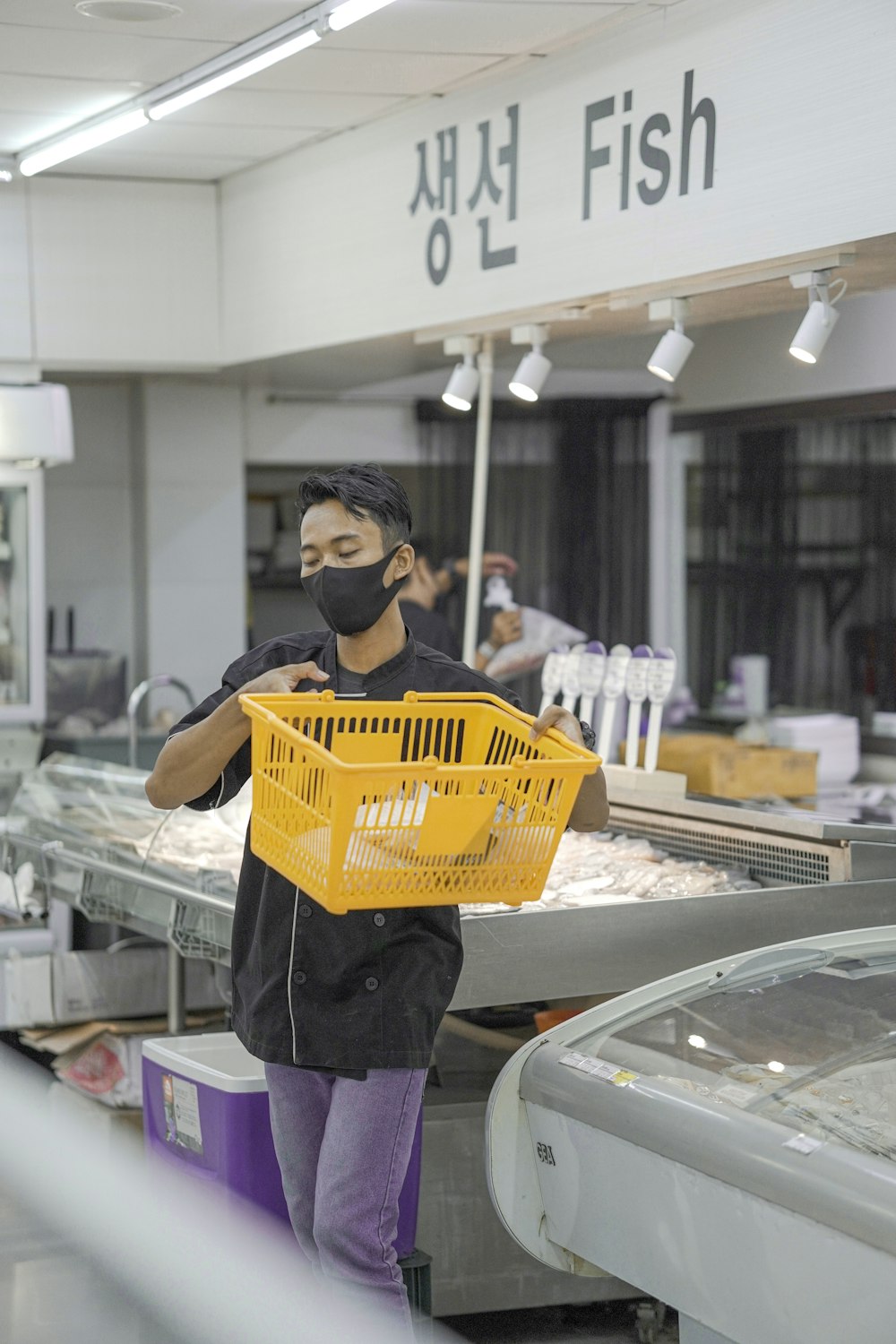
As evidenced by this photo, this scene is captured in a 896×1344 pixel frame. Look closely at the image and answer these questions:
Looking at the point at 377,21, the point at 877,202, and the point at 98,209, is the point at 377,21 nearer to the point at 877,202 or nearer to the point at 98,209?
the point at 877,202

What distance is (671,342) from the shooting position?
14.5 ft

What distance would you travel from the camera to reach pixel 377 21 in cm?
431

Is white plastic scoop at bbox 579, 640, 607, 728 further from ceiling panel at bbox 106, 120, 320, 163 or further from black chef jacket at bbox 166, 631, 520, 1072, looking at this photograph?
ceiling panel at bbox 106, 120, 320, 163

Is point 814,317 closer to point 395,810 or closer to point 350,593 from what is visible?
point 350,593

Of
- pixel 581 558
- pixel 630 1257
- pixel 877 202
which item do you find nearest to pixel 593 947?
pixel 630 1257

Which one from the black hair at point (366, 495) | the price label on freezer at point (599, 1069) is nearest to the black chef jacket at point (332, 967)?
the black hair at point (366, 495)

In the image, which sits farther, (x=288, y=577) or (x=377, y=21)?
(x=288, y=577)

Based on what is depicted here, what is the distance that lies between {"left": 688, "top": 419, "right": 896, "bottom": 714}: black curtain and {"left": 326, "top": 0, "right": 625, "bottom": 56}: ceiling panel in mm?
3781

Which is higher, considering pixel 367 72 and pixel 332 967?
pixel 367 72

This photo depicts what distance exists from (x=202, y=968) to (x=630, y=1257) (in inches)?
109

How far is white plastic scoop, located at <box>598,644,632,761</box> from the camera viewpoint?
464cm

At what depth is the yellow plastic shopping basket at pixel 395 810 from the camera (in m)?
2.46

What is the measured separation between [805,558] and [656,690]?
3851 mm

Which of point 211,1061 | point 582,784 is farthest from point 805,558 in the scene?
point 582,784
